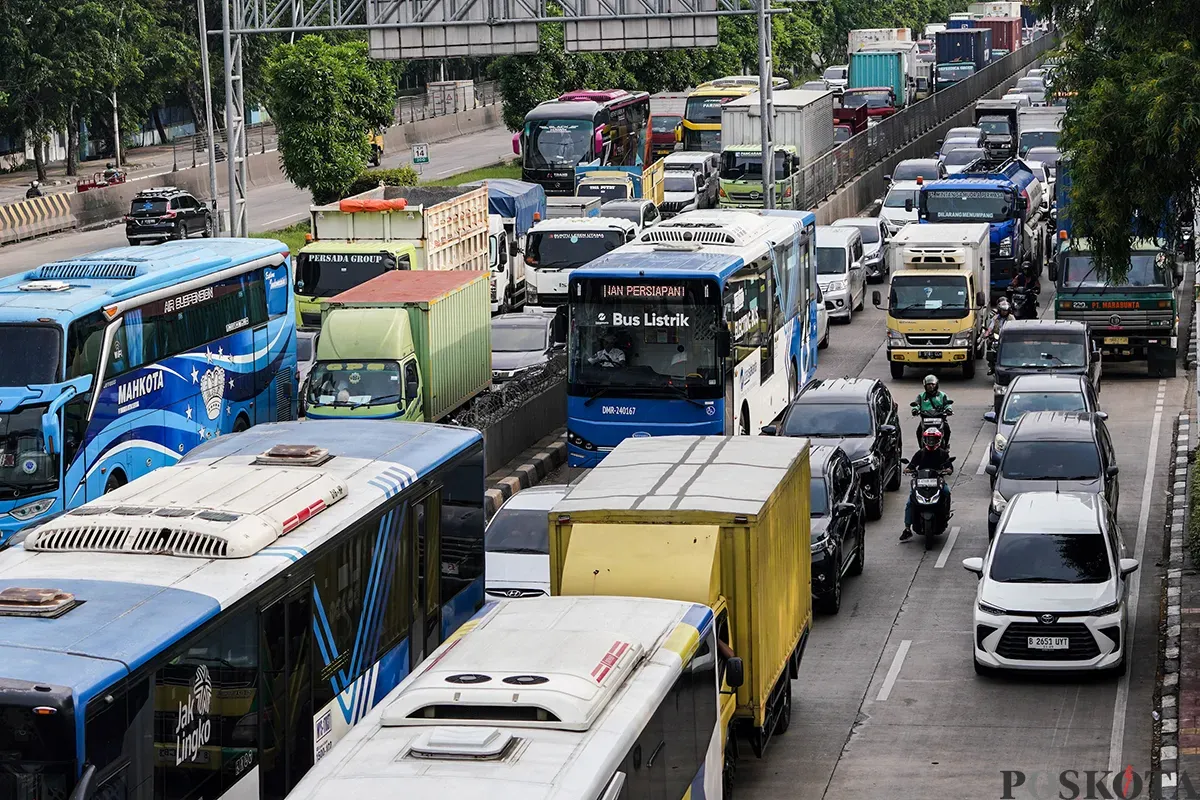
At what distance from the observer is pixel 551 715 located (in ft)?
31.1

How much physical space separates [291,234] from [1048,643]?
128ft

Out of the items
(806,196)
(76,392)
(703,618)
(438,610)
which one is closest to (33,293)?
(76,392)

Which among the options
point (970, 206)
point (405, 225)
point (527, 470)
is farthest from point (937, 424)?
point (970, 206)

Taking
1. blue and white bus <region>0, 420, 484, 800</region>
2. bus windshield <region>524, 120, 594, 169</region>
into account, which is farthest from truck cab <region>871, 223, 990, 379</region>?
bus windshield <region>524, 120, 594, 169</region>

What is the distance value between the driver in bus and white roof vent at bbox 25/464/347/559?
36.6 feet

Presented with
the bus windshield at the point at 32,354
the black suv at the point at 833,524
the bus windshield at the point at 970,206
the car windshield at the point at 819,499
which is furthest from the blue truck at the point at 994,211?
A: the bus windshield at the point at 32,354

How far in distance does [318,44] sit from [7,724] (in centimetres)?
4374

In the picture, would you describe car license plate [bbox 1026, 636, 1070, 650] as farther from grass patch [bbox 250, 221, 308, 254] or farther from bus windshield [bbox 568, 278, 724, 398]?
grass patch [bbox 250, 221, 308, 254]

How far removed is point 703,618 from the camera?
469 inches

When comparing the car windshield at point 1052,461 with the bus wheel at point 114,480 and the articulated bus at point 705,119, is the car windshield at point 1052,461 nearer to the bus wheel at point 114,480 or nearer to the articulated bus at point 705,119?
the bus wheel at point 114,480

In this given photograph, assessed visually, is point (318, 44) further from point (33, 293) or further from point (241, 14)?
point (33, 293)

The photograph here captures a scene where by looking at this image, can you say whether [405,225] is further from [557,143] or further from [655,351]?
[557,143]

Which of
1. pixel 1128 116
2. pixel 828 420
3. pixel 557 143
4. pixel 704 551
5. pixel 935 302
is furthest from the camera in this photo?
pixel 557 143

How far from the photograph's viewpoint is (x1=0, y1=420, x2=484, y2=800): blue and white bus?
9414 mm
